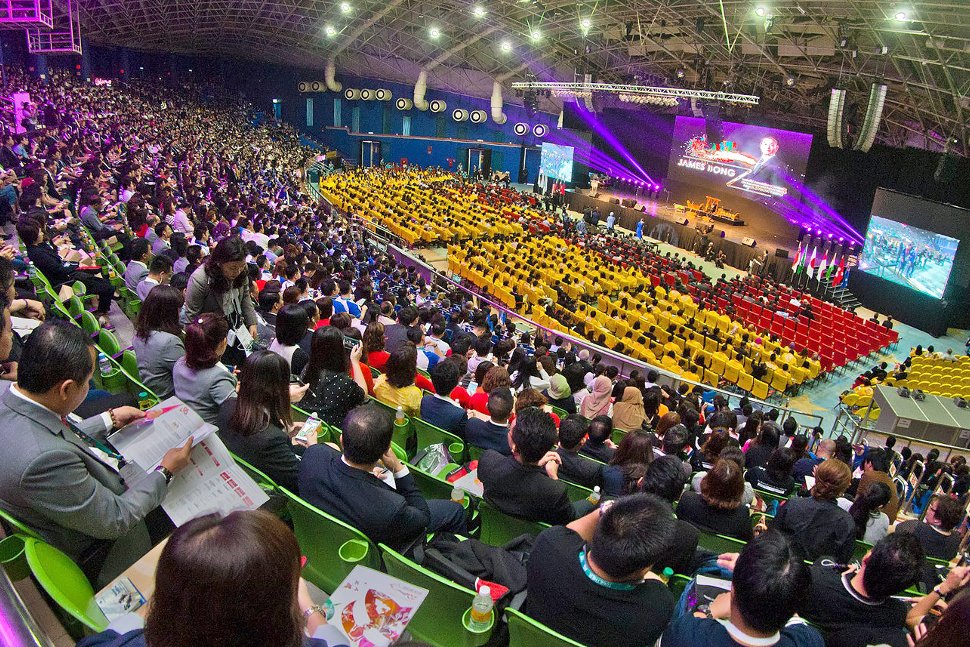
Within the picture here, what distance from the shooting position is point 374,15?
91.4 feet

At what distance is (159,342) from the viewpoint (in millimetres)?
3762

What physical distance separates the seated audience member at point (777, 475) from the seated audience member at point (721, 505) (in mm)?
1795

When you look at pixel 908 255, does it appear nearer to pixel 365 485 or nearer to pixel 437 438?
pixel 437 438

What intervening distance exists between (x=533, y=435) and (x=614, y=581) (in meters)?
1.00

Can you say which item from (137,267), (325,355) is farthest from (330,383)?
(137,267)

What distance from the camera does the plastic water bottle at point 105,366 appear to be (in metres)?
3.86

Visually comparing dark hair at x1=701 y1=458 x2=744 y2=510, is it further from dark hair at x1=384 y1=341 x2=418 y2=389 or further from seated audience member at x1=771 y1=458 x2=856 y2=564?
dark hair at x1=384 y1=341 x2=418 y2=389

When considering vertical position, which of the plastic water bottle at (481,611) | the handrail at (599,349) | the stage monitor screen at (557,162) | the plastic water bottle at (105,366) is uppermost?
the stage monitor screen at (557,162)

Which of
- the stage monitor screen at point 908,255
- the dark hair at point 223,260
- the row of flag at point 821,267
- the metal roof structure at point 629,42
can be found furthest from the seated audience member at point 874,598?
the row of flag at point 821,267

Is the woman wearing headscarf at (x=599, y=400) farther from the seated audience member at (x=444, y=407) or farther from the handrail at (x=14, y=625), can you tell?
the handrail at (x=14, y=625)

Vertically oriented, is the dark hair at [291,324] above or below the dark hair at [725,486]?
above

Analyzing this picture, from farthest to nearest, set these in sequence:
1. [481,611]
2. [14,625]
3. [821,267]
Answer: [821,267] < [481,611] < [14,625]

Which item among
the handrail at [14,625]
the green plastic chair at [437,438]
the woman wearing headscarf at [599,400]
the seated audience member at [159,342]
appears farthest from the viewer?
the woman wearing headscarf at [599,400]

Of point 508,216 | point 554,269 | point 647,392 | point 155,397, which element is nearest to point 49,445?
point 155,397
